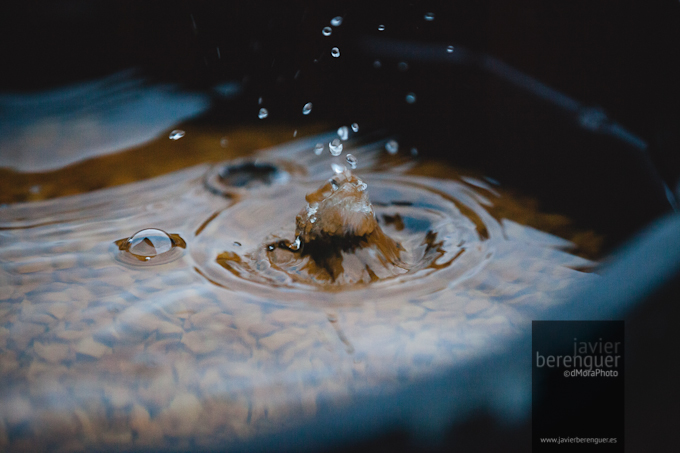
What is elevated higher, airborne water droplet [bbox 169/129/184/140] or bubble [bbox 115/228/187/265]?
airborne water droplet [bbox 169/129/184/140]

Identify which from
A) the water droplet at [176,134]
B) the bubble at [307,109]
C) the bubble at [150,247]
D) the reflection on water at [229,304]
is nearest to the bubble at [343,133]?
the bubble at [307,109]

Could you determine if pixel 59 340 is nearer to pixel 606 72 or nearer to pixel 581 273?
pixel 581 273

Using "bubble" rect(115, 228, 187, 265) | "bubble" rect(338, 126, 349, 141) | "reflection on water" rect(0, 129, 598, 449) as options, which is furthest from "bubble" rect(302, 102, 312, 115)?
"bubble" rect(115, 228, 187, 265)

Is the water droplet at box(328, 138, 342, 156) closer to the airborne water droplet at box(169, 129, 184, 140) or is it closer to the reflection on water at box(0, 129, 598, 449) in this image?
the reflection on water at box(0, 129, 598, 449)

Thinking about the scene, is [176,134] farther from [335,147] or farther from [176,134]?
[335,147]

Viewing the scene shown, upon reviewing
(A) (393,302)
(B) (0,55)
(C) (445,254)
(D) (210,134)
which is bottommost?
(A) (393,302)

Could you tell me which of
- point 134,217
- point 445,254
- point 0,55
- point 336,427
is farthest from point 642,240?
point 0,55
